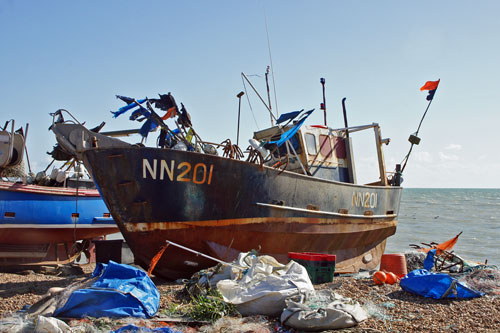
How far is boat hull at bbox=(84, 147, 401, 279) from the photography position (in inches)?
299

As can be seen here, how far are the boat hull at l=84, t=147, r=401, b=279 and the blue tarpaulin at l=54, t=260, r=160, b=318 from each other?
2271 mm

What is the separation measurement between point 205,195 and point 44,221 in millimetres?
4999

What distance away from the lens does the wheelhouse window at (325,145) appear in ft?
35.7

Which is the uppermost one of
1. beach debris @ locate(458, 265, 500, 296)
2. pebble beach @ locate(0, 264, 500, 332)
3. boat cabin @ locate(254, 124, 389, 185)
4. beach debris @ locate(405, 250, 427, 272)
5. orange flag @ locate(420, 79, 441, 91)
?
orange flag @ locate(420, 79, 441, 91)

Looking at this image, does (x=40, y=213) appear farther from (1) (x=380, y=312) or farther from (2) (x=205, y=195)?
(1) (x=380, y=312)

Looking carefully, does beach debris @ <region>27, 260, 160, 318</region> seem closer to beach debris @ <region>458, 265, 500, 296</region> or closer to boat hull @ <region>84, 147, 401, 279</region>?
boat hull @ <region>84, 147, 401, 279</region>

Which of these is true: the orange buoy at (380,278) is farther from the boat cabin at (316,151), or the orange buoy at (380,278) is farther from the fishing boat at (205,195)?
the boat cabin at (316,151)

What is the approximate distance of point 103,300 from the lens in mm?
5070

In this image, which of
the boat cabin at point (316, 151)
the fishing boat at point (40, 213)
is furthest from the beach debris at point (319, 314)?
the fishing boat at point (40, 213)

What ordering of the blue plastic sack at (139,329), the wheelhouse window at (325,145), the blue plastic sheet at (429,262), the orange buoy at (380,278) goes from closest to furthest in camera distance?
the blue plastic sack at (139,329)
the orange buoy at (380,278)
the blue plastic sheet at (429,262)
the wheelhouse window at (325,145)

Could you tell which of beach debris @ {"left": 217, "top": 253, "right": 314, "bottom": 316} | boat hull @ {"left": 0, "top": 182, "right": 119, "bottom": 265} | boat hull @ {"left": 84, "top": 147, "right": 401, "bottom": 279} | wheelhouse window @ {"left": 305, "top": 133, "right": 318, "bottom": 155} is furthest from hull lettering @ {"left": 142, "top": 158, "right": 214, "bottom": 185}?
boat hull @ {"left": 0, "top": 182, "right": 119, "bottom": 265}

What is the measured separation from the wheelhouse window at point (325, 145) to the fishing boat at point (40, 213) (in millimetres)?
5569

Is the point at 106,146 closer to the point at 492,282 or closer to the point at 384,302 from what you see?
the point at 384,302

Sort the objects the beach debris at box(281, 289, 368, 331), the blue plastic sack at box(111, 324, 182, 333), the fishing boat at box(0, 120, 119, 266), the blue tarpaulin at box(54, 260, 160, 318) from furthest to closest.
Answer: the fishing boat at box(0, 120, 119, 266), the blue tarpaulin at box(54, 260, 160, 318), the beach debris at box(281, 289, 368, 331), the blue plastic sack at box(111, 324, 182, 333)
